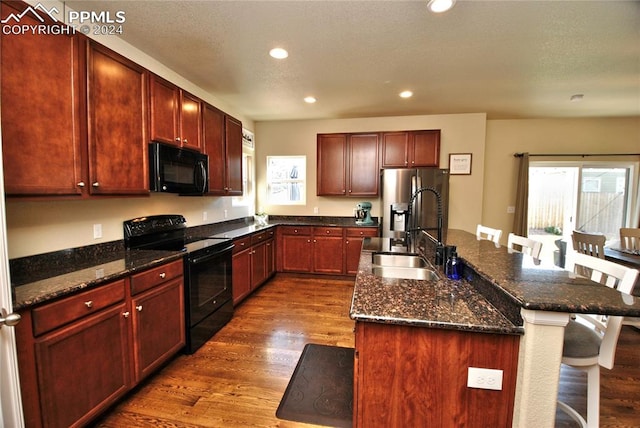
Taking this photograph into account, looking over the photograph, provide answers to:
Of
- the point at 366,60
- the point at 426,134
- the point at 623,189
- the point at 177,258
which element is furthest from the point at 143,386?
the point at 623,189

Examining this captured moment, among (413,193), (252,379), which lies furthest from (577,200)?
(252,379)

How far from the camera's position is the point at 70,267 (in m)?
1.83

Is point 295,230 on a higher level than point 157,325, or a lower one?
higher

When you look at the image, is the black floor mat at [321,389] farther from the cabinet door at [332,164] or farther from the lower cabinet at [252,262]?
the cabinet door at [332,164]

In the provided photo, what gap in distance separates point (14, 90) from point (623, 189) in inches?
282

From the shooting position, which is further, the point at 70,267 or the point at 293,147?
the point at 293,147

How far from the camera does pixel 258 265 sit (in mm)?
3834

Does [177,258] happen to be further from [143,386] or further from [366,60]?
[366,60]

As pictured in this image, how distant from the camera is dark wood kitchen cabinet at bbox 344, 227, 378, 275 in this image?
433 cm

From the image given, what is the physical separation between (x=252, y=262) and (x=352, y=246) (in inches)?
61.7

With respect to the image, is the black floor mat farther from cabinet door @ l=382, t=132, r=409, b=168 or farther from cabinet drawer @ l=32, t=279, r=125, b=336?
cabinet door @ l=382, t=132, r=409, b=168

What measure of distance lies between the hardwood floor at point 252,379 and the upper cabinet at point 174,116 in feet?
6.26

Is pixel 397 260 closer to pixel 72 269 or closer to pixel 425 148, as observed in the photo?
pixel 72 269

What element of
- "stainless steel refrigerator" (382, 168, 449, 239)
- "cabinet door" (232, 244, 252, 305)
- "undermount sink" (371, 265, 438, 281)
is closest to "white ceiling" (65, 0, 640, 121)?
"stainless steel refrigerator" (382, 168, 449, 239)
